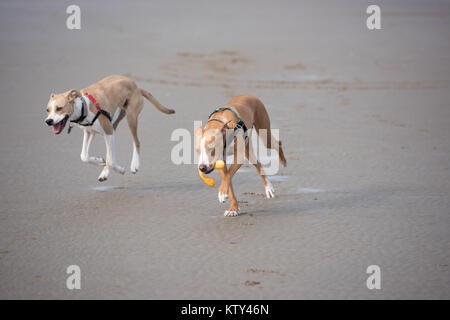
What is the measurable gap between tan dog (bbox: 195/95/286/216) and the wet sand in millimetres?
370

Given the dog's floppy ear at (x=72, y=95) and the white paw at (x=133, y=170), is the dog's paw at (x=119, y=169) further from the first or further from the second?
the dog's floppy ear at (x=72, y=95)

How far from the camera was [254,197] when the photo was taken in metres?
8.51

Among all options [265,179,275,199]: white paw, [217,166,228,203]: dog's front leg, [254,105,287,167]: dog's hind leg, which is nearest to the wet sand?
[265,179,275,199]: white paw

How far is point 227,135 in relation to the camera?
7.28 meters

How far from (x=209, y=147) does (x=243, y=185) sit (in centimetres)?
234

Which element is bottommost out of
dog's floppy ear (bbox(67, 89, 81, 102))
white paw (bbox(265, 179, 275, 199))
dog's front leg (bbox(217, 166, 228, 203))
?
dog's front leg (bbox(217, 166, 228, 203))

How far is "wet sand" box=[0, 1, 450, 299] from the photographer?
5848 mm

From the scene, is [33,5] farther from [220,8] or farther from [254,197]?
[254,197]

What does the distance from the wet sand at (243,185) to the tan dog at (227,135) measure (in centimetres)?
37

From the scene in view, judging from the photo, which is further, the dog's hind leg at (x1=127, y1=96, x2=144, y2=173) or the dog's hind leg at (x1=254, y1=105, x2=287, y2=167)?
the dog's hind leg at (x1=127, y1=96, x2=144, y2=173)

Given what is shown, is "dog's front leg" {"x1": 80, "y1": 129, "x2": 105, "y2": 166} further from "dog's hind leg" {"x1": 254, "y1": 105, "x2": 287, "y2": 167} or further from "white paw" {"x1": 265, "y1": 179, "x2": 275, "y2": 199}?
"white paw" {"x1": 265, "y1": 179, "x2": 275, "y2": 199}

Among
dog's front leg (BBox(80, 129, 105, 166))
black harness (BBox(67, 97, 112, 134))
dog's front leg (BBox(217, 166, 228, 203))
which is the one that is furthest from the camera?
dog's front leg (BBox(80, 129, 105, 166))

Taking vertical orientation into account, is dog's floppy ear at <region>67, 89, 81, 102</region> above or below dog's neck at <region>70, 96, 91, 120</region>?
above

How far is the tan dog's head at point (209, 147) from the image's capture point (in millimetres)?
6891
